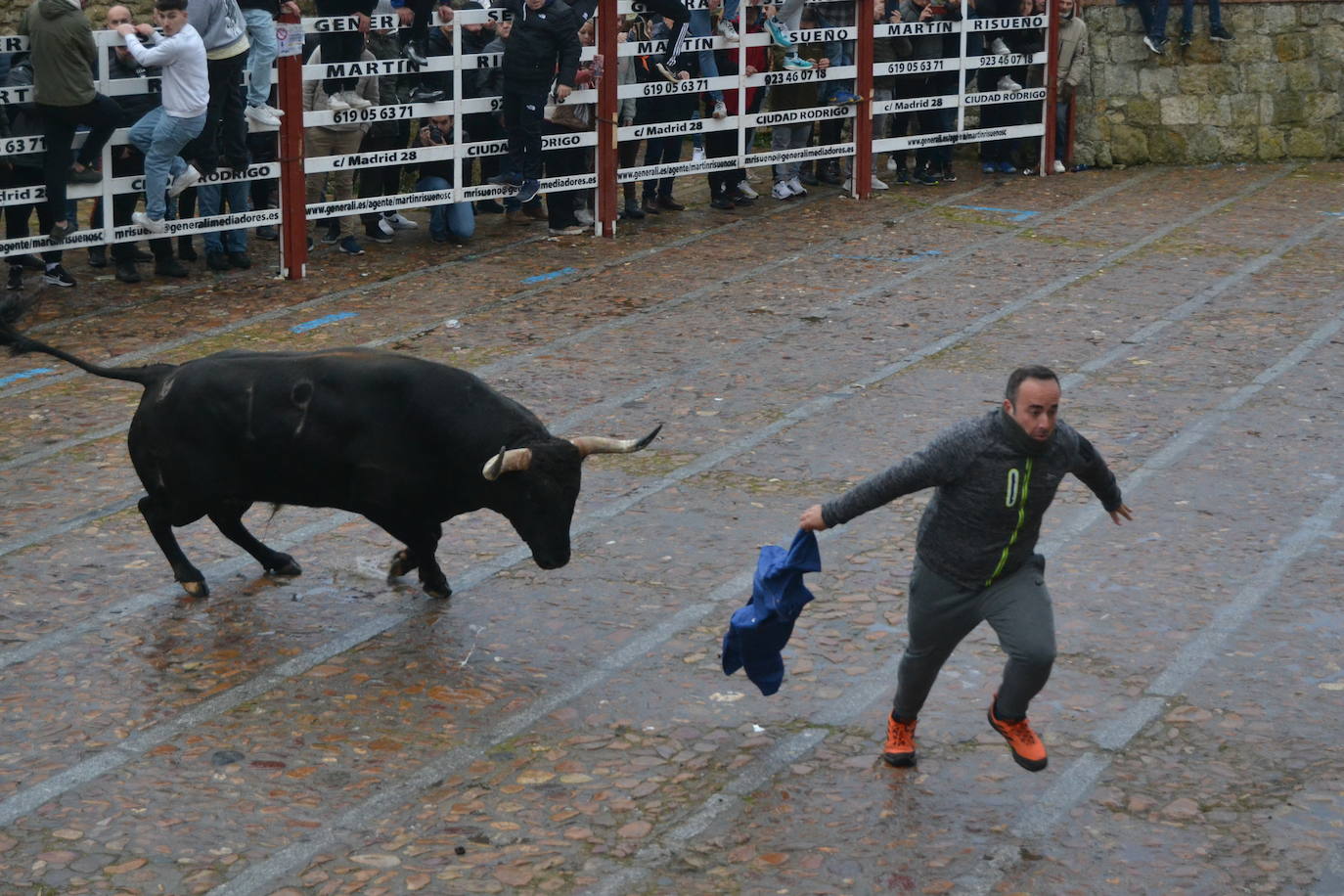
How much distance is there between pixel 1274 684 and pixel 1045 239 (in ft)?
30.6

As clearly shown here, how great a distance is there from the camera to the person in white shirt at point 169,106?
526 inches

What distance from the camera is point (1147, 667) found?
7.72 metres

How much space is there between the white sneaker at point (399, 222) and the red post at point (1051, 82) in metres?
7.00

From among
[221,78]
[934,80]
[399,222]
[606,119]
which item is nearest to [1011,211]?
[934,80]

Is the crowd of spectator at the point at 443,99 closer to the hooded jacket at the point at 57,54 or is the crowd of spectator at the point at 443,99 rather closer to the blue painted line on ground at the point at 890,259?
the hooded jacket at the point at 57,54

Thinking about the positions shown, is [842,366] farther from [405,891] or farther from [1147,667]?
[405,891]

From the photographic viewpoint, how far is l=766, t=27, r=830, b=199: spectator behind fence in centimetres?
1794

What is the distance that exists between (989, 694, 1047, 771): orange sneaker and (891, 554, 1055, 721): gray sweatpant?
40 mm

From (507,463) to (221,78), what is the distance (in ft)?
23.2

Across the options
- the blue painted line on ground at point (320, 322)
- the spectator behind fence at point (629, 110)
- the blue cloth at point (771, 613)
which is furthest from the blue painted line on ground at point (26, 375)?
the blue cloth at point (771, 613)

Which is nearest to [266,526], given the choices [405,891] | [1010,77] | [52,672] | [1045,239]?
[52,672]

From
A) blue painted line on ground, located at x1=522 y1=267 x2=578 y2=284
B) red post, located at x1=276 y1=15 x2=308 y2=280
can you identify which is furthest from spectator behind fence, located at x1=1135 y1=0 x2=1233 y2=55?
red post, located at x1=276 y1=15 x2=308 y2=280

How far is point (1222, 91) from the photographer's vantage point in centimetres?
2027

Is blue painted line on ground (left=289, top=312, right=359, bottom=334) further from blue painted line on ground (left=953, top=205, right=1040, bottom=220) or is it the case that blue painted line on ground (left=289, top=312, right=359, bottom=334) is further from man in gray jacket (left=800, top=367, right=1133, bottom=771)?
man in gray jacket (left=800, top=367, right=1133, bottom=771)
